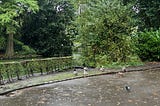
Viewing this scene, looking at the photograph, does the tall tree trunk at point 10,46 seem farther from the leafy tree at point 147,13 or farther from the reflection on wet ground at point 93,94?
the reflection on wet ground at point 93,94

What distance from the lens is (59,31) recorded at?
119 ft

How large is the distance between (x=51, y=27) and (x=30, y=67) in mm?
21549

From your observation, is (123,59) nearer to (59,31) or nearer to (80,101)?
(80,101)

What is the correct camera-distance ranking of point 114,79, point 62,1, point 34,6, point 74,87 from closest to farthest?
point 74,87 < point 114,79 < point 34,6 < point 62,1

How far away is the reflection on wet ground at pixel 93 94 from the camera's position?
9188 millimetres

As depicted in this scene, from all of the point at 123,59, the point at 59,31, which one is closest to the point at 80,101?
the point at 123,59

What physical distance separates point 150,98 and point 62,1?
2777 centimetres

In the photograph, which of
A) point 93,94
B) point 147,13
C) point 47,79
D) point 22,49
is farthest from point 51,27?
point 93,94

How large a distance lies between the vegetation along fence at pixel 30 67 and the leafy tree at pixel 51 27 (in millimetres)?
17821

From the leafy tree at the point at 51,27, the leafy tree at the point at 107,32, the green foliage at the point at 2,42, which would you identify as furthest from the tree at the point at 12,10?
the leafy tree at the point at 107,32

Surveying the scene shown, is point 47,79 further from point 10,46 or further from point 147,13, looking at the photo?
point 10,46

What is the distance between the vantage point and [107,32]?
18797 mm

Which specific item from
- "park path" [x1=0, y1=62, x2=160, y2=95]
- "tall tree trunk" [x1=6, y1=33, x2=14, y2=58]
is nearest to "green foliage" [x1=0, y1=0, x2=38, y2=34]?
"tall tree trunk" [x1=6, y1=33, x2=14, y2=58]

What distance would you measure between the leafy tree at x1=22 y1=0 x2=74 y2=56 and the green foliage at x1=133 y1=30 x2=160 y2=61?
52.9 feet
